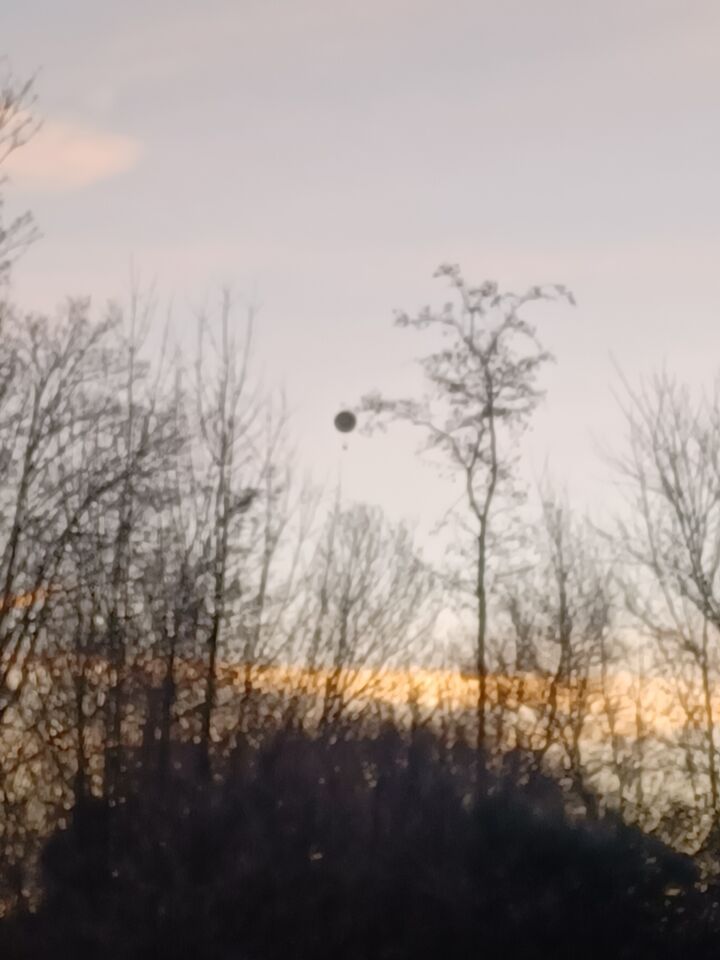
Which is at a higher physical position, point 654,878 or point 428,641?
point 428,641

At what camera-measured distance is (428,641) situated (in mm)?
38031

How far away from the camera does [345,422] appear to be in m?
28.1

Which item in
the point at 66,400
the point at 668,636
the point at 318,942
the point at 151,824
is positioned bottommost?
the point at 318,942

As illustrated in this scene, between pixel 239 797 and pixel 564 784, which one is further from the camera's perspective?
pixel 564 784

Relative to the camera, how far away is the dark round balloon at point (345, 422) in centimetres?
2806

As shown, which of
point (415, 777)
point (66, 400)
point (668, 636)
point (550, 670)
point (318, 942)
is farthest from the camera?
point (550, 670)

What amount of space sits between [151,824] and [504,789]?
5.05m

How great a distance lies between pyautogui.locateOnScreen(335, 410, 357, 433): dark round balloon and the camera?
2806 centimetres

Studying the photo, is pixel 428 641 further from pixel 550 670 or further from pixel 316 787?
pixel 316 787

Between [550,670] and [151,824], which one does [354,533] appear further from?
[151,824]

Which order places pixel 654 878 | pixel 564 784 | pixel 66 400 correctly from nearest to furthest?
pixel 654 878 → pixel 564 784 → pixel 66 400

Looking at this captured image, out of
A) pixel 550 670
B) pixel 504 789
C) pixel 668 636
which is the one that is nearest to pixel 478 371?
pixel 668 636

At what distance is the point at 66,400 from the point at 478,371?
8.33 meters

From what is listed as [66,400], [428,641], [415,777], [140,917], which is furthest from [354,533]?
[140,917]
